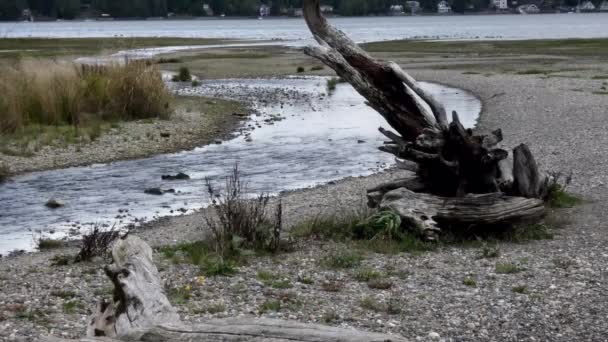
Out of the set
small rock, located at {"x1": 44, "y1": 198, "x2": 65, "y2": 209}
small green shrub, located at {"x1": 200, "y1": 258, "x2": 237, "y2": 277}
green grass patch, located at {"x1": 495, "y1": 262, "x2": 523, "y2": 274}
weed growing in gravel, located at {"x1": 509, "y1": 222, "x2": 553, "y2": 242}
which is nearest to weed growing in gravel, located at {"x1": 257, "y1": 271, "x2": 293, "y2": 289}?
small green shrub, located at {"x1": 200, "y1": 258, "x2": 237, "y2": 277}

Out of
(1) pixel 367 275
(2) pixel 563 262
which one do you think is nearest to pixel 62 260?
(1) pixel 367 275

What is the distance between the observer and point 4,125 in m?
23.2

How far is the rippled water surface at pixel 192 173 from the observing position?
51.4 feet

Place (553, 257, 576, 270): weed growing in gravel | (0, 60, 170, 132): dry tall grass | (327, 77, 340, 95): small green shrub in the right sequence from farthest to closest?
(327, 77, 340, 95): small green shrub → (0, 60, 170, 132): dry tall grass → (553, 257, 576, 270): weed growing in gravel

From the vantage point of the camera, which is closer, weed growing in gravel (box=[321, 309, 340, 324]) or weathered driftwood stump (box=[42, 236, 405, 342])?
weathered driftwood stump (box=[42, 236, 405, 342])

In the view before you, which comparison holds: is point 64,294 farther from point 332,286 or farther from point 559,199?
point 559,199

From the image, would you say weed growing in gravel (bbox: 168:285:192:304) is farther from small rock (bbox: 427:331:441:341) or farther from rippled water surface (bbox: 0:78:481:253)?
rippled water surface (bbox: 0:78:481:253)

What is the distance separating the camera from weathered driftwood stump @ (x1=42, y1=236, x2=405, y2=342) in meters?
5.82

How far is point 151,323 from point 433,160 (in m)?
6.52

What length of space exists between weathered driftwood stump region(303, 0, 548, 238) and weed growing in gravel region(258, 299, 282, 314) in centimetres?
315

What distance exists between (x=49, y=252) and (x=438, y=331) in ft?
20.5

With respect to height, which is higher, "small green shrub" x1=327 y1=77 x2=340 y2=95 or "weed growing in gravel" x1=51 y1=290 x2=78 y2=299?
"weed growing in gravel" x1=51 y1=290 x2=78 y2=299

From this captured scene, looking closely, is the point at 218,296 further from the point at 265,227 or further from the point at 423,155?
the point at 423,155

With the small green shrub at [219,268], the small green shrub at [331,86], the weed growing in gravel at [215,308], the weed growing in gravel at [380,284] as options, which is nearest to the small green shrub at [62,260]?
the small green shrub at [219,268]
